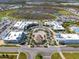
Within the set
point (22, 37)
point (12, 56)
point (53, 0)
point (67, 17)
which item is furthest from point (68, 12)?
point (12, 56)

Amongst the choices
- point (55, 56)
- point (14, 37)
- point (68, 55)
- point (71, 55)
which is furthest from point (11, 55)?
point (71, 55)

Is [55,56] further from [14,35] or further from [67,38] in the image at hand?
[14,35]

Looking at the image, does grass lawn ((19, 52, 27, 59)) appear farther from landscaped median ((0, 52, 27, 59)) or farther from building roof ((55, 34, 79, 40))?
building roof ((55, 34, 79, 40))

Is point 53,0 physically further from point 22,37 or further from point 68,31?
point 22,37

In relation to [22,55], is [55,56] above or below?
below

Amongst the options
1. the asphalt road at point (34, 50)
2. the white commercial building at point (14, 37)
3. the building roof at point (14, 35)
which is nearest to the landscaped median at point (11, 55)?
the asphalt road at point (34, 50)

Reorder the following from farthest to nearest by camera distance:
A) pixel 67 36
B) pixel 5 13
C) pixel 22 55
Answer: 1. pixel 5 13
2. pixel 67 36
3. pixel 22 55

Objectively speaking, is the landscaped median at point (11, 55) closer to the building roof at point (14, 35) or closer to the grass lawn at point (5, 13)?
the building roof at point (14, 35)

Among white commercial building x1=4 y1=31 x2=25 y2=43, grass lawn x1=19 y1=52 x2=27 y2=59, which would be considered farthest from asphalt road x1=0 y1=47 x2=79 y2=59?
white commercial building x1=4 y1=31 x2=25 y2=43
